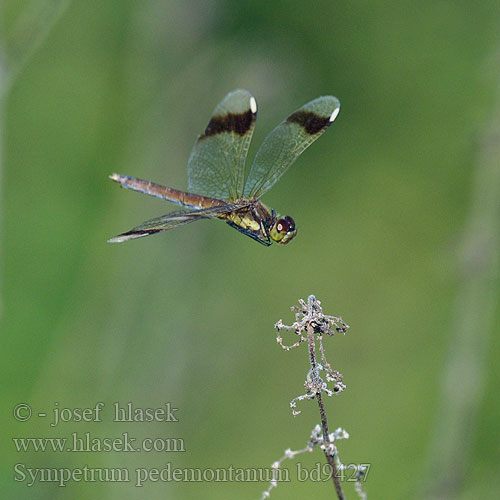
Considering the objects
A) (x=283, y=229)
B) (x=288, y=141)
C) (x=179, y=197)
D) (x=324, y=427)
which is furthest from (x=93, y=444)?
(x=324, y=427)

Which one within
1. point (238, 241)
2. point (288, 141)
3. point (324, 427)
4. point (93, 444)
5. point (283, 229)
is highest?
point (238, 241)

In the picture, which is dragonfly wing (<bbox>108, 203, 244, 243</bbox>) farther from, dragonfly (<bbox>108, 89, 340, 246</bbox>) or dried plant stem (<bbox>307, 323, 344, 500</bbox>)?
dried plant stem (<bbox>307, 323, 344, 500</bbox>)

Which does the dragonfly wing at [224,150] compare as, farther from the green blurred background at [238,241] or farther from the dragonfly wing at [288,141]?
the green blurred background at [238,241]

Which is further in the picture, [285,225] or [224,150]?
[224,150]

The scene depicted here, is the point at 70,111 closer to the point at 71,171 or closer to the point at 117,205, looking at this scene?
the point at 71,171

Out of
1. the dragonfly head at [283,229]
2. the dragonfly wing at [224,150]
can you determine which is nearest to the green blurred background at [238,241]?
the dragonfly wing at [224,150]

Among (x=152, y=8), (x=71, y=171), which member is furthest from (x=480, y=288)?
(x=71, y=171)

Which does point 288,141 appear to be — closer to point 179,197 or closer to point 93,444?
point 179,197

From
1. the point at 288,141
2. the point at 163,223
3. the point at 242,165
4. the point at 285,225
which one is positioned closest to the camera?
the point at 163,223
